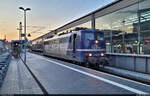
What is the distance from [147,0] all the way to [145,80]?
6683mm

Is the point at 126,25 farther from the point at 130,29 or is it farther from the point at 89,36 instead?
the point at 89,36

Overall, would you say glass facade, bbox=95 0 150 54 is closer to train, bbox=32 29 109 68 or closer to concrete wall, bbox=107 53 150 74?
concrete wall, bbox=107 53 150 74

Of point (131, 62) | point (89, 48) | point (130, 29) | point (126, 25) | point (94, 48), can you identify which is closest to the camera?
point (131, 62)

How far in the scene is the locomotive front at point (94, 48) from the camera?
14.0 metres

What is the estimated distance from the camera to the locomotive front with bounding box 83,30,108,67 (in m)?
14.0

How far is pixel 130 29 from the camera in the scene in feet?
48.3

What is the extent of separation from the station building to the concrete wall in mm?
728

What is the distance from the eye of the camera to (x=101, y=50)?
14867mm

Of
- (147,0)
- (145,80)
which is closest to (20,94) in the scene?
(145,80)

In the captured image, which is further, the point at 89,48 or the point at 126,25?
the point at 126,25

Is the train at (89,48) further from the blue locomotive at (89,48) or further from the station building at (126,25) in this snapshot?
the station building at (126,25)

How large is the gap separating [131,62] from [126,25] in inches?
157

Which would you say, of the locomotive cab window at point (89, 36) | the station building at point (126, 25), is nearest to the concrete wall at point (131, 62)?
the station building at point (126, 25)

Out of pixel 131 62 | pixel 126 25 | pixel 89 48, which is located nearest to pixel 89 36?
pixel 89 48
